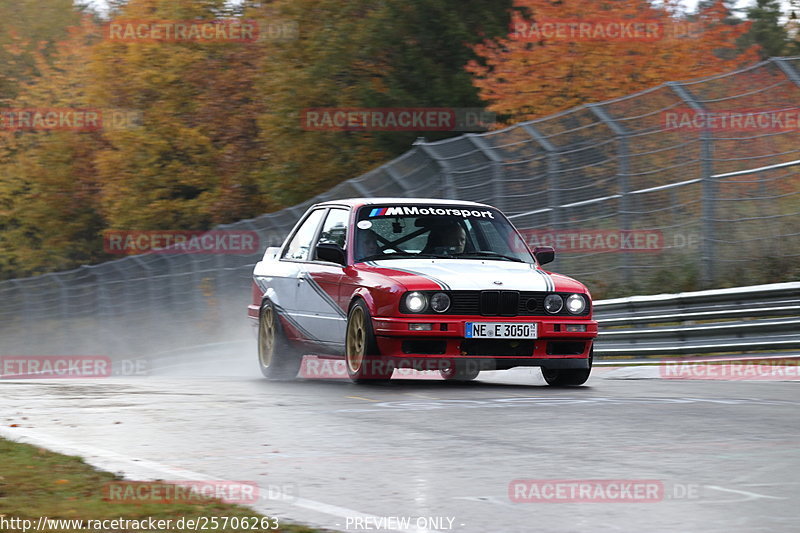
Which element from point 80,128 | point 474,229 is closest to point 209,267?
point 474,229

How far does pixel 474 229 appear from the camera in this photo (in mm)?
12734

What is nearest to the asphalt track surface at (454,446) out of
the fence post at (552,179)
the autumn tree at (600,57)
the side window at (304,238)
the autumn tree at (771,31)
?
the side window at (304,238)

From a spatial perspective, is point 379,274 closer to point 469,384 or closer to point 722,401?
point 469,384

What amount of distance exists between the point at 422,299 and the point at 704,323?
14.7 feet

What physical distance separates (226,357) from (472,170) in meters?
4.60

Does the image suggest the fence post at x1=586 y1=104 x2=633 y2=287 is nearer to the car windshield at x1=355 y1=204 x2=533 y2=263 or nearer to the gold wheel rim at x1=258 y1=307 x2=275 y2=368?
the car windshield at x1=355 y1=204 x2=533 y2=263

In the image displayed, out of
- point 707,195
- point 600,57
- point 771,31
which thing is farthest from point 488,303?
point 771,31

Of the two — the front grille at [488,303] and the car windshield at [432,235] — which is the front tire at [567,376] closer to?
the front grille at [488,303]

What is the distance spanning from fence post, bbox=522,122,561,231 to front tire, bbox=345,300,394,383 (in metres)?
6.83

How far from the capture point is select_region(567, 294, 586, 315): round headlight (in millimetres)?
11531

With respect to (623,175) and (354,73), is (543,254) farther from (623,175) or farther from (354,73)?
(354,73)

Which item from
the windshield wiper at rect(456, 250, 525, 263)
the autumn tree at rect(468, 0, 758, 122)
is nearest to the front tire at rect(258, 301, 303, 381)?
the windshield wiper at rect(456, 250, 525, 263)

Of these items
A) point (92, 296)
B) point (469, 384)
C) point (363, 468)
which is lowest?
point (92, 296)

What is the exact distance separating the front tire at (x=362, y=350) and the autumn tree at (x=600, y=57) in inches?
748
